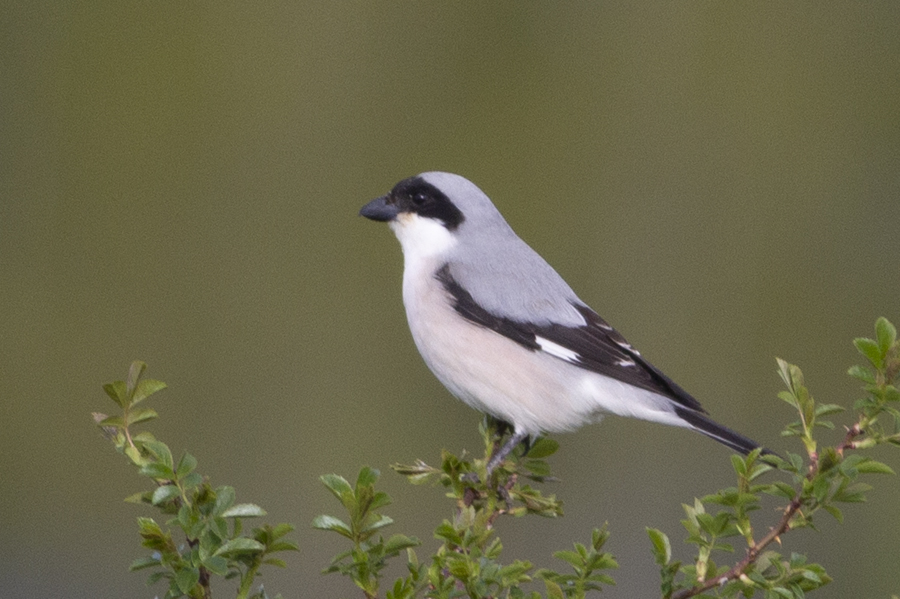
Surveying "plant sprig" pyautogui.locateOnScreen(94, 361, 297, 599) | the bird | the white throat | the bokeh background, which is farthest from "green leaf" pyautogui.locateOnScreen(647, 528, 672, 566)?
the bokeh background

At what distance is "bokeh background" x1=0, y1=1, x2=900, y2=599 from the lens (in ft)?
15.7

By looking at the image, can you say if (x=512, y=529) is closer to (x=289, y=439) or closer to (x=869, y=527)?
(x=289, y=439)

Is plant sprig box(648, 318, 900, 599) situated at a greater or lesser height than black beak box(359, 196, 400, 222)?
lesser

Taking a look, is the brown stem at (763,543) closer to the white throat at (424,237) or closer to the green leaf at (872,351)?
the green leaf at (872,351)

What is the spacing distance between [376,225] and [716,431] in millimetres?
3072

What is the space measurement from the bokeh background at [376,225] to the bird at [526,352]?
2150mm

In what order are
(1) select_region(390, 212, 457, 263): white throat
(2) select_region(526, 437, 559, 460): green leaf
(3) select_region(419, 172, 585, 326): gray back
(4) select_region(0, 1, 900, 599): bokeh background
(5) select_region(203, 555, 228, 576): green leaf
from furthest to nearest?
(4) select_region(0, 1, 900, 599): bokeh background
(1) select_region(390, 212, 457, 263): white throat
(3) select_region(419, 172, 585, 326): gray back
(2) select_region(526, 437, 559, 460): green leaf
(5) select_region(203, 555, 228, 576): green leaf

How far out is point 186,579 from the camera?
1.28m

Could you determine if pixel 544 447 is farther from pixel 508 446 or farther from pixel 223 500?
pixel 223 500

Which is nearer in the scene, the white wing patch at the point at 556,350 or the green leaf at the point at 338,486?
the green leaf at the point at 338,486

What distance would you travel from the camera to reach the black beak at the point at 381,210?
2.79m

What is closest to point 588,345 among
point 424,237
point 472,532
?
point 424,237

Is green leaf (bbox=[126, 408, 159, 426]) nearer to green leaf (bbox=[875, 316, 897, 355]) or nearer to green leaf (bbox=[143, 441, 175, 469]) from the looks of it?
green leaf (bbox=[143, 441, 175, 469])

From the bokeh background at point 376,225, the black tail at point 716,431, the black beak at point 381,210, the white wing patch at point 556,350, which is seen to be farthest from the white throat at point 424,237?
the bokeh background at point 376,225
